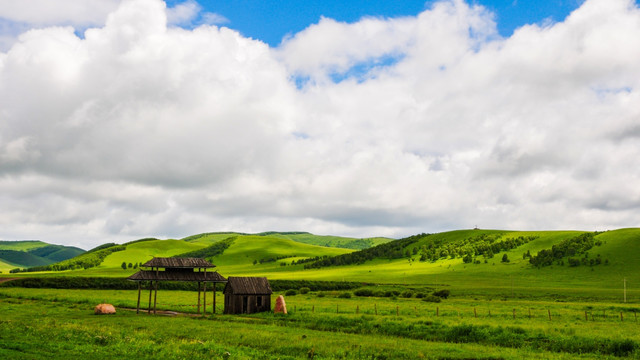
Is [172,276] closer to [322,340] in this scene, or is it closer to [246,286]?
[246,286]

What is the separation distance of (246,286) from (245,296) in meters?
1.27

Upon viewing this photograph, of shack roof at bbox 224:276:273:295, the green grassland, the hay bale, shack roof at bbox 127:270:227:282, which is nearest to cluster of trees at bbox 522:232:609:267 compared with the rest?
the green grassland

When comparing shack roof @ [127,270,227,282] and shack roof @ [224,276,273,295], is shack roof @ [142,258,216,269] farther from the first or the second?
shack roof @ [224,276,273,295]

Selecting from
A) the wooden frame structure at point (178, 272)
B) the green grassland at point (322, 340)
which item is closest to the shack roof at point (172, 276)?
the wooden frame structure at point (178, 272)

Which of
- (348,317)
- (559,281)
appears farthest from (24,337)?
(559,281)

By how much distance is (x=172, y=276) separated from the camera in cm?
5928

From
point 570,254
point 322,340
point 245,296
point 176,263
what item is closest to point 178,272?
point 176,263

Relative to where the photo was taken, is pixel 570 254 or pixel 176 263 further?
pixel 570 254

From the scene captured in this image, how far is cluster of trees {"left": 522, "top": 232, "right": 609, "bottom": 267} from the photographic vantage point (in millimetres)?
156875

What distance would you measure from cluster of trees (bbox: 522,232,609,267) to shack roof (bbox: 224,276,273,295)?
131 metres

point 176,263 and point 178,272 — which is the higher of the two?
point 176,263

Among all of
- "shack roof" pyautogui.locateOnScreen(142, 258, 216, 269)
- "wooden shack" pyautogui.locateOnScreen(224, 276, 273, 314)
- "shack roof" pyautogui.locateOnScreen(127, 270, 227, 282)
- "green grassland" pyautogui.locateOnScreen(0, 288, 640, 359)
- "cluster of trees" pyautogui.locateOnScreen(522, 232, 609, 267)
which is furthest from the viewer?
"cluster of trees" pyautogui.locateOnScreen(522, 232, 609, 267)

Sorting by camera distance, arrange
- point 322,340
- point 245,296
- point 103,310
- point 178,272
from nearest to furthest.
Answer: point 322,340
point 103,310
point 245,296
point 178,272

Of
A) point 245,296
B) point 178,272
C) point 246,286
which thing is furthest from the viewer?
point 178,272
